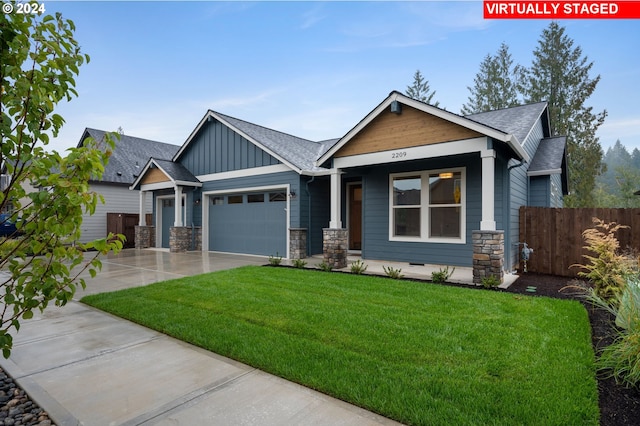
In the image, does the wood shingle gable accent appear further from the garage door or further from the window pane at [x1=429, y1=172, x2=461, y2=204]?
the window pane at [x1=429, y1=172, x2=461, y2=204]

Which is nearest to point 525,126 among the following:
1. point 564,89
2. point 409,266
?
point 409,266

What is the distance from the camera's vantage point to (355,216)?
12062mm

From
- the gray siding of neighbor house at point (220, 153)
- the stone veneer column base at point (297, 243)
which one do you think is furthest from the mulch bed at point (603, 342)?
the gray siding of neighbor house at point (220, 153)

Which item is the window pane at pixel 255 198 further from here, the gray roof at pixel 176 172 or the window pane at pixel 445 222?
the window pane at pixel 445 222

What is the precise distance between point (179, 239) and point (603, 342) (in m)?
13.2

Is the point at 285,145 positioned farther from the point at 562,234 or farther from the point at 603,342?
the point at 603,342

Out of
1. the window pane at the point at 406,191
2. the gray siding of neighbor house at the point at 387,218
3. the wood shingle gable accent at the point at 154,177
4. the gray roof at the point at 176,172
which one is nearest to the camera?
the gray siding of neighbor house at the point at 387,218

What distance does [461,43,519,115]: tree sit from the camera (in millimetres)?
28312

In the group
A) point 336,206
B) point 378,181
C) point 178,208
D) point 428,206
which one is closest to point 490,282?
point 428,206

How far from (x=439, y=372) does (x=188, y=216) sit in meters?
13.1

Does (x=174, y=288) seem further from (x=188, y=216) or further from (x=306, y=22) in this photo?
(x=306, y=22)

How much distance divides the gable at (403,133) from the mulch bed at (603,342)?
3.30 metres

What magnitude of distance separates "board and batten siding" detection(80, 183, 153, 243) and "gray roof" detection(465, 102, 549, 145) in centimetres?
1606

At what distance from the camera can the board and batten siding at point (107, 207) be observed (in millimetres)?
17145
